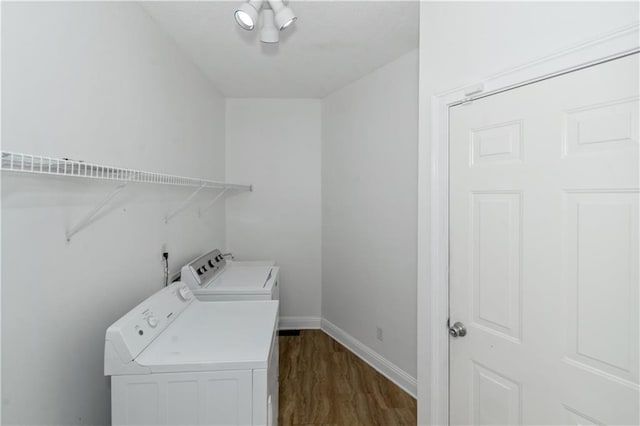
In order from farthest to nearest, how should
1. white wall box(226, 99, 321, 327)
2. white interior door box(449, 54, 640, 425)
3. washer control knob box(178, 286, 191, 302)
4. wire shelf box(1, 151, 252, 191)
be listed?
white wall box(226, 99, 321, 327) < washer control knob box(178, 286, 191, 302) < white interior door box(449, 54, 640, 425) < wire shelf box(1, 151, 252, 191)

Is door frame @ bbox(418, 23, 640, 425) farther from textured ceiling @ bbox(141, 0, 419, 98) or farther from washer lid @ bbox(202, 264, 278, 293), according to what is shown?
washer lid @ bbox(202, 264, 278, 293)

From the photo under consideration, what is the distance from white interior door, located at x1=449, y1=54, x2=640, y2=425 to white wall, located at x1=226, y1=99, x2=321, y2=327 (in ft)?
7.35

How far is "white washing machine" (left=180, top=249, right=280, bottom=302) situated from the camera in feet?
7.27

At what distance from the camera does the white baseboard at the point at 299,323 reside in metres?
3.66

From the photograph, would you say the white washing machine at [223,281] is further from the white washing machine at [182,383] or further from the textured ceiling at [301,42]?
the textured ceiling at [301,42]

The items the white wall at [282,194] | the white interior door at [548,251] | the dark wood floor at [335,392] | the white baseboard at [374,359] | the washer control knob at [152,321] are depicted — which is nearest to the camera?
the white interior door at [548,251]

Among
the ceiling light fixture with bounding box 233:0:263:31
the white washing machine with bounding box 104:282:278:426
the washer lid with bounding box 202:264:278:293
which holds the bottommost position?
the white washing machine with bounding box 104:282:278:426

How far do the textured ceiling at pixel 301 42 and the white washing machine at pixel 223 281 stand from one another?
1.59 meters

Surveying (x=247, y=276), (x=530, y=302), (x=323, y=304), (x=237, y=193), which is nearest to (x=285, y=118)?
(x=237, y=193)

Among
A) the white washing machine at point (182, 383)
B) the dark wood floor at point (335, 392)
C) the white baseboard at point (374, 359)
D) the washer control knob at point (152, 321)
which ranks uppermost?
the washer control knob at point (152, 321)

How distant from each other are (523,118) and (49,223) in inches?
73.7

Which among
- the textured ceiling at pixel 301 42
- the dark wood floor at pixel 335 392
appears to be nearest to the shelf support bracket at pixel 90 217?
the textured ceiling at pixel 301 42

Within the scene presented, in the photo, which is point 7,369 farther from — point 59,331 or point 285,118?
point 285,118

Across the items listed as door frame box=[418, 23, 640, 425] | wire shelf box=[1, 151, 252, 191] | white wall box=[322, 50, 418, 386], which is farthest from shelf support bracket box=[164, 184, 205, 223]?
door frame box=[418, 23, 640, 425]
